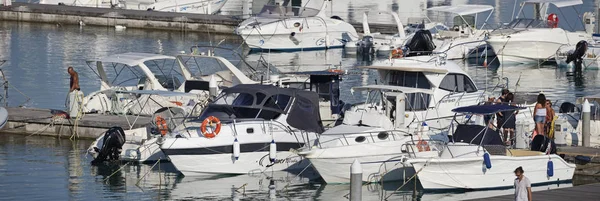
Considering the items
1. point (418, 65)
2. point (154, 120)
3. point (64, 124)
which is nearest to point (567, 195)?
point (418, 65)

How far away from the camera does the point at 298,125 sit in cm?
3103

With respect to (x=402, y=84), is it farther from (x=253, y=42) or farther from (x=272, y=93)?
(x=253, y=42)

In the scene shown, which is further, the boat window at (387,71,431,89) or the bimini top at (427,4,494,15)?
the bimini top at (427,4,494,15)

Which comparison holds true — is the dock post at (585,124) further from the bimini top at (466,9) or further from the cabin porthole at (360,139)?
the bimini top at (466,9)

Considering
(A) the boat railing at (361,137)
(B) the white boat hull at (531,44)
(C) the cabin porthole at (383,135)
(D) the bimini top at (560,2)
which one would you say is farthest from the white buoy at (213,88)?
(D) the bimini top at (560,2)

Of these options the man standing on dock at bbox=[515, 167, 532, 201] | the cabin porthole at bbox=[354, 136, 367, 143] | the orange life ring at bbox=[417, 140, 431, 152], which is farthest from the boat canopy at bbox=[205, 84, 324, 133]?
the man standing on dock at bbox=[515, 167, 532, 201]

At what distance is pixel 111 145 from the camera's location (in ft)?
105

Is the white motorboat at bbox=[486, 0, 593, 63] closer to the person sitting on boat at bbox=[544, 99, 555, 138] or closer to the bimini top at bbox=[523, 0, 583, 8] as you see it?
the bimini top at bbox=[523, 0, 583, 8]

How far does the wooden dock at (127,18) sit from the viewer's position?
230 feet

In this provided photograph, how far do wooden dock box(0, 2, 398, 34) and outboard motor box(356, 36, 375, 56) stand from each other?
19.9 ft

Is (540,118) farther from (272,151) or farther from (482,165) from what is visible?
(272,151)

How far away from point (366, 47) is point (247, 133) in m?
31.9

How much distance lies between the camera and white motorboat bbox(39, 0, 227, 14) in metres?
76.2

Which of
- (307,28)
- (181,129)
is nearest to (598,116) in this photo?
(181,129)
